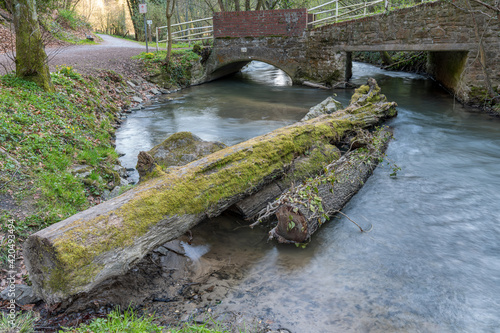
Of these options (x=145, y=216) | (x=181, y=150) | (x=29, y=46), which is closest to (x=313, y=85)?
(x=181, y=150)

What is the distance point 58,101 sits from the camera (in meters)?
8.72

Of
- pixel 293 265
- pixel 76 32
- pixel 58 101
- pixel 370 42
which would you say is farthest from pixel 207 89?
pixel 76 32

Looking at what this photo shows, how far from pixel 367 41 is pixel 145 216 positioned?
1420 centimetres

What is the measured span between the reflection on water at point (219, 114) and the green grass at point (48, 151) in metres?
0.93

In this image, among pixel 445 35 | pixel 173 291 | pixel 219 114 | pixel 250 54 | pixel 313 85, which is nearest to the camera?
pixel 173 291

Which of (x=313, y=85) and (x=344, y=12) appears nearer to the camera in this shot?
(x=313, y=85)

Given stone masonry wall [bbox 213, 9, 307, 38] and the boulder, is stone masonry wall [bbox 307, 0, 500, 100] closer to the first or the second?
stone masonry wall [bbox 213, 9, 307, 38]

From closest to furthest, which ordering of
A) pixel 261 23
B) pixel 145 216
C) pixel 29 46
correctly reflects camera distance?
pixel 145 216, pixel 29 46, pixel 261 23

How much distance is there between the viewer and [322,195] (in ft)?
18.0

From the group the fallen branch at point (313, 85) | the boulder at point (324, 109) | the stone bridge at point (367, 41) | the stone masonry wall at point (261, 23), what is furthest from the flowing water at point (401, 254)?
the stone masonry wall at point (261, 23)

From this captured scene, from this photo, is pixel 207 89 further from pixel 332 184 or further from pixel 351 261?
pixel 351 261

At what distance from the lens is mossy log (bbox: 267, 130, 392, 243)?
4910 millimetres

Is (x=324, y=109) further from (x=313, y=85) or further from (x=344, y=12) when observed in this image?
(x=344, y=12)

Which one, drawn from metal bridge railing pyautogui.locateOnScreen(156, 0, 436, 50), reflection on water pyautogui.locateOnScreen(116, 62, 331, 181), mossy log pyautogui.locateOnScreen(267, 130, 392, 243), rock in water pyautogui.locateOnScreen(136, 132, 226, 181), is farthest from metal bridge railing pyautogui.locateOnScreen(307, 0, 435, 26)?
rock in water pyautogui.locateOnScreen(136, 132, 226, 181)
